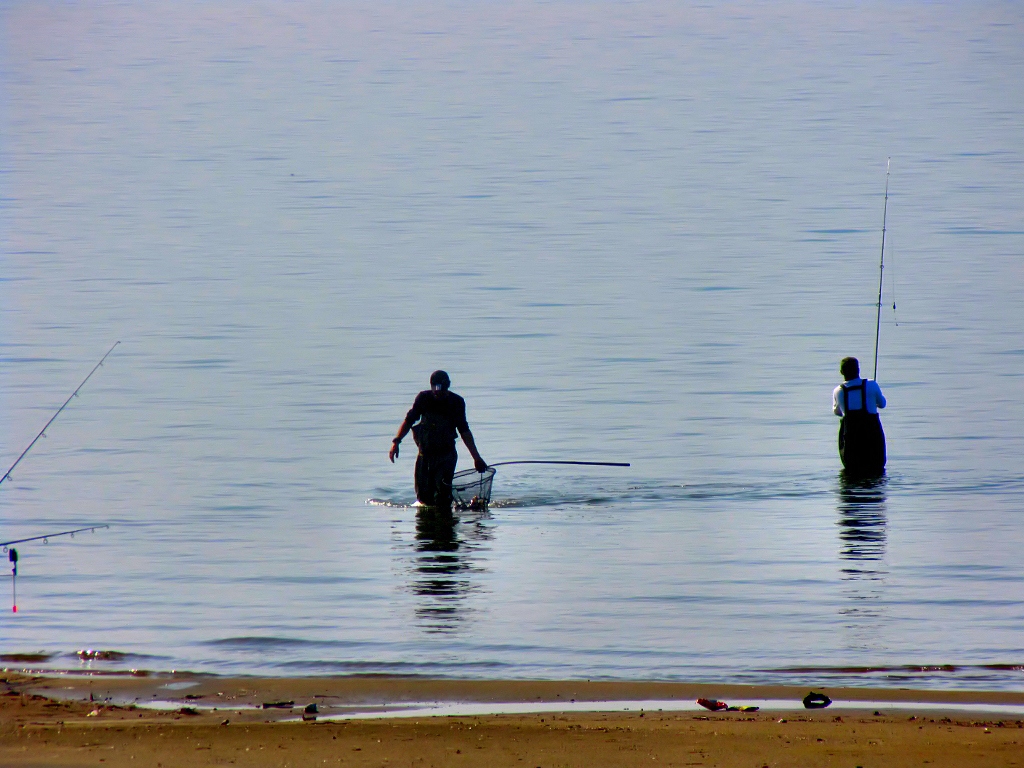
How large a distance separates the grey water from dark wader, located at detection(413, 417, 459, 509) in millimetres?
296

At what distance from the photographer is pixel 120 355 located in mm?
29484

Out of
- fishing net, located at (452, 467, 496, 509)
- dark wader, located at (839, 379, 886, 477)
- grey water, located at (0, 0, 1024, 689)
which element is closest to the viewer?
grey water, located at (0, 0, 1024, 689)

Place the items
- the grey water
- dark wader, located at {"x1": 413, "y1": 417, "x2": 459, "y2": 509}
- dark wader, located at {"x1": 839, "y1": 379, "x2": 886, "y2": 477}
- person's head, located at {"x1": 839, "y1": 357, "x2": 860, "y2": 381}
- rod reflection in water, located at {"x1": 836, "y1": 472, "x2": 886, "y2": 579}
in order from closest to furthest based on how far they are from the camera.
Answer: the grey water < rod reflection in water, located at {"x1": 836, "y1": 472, "x2": 886, "y2": 579} < dark wader, located at {"x1": 413, "y1": 417, "x2": 459, "y2": 509} < person's head, located at {"x1": 839, "y1": 357, "x2": 860, "y2": 381} < dark wader, located at {"x1": 839, "y1": 379, "x2": 886, "y2": 477}

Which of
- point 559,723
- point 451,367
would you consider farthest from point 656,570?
point 451,367

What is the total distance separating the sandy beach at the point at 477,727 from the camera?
715cm

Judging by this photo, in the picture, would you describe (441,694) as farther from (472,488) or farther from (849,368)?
(849,368)

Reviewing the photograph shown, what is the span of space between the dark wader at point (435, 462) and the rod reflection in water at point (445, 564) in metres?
0.16

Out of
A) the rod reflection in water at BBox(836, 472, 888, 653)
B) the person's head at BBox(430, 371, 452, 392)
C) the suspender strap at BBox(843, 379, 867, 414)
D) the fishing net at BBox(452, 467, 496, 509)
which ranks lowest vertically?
the rod reflection in water at BBox(836, 472, 888, 653)

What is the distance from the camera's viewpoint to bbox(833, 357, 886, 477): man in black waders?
48.6 ft

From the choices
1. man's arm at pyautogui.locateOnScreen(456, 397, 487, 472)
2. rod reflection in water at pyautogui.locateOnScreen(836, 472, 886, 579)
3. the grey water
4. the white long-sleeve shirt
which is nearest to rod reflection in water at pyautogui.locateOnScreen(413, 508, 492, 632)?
the grey water

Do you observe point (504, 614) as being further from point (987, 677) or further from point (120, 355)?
point (120, 355)

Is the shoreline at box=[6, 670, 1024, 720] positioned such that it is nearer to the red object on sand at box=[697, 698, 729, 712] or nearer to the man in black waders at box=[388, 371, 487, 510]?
the red object on sand at box=[697, 698, 729, 712]

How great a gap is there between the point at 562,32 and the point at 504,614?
14188 cm

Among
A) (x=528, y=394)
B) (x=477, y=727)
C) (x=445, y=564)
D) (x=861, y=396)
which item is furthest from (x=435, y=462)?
(x=528, y=394)
